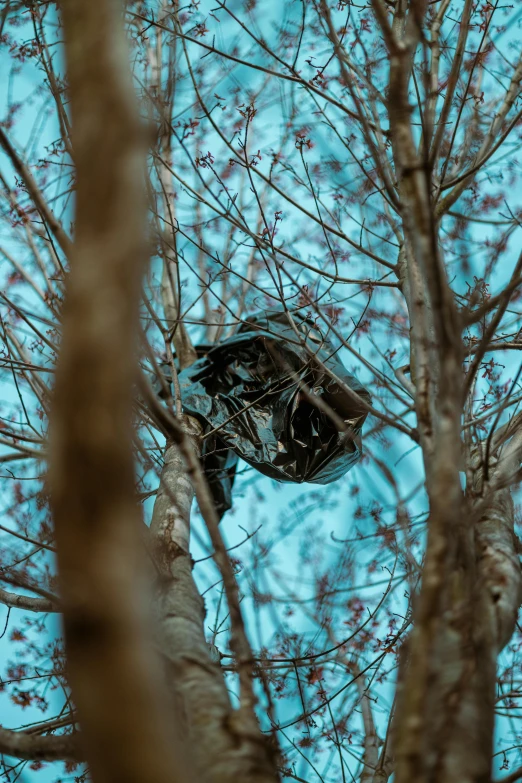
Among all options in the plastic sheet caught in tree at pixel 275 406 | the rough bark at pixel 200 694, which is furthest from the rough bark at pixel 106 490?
the plastic sheet caught in tree at pixel 275 406

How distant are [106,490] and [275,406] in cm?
291

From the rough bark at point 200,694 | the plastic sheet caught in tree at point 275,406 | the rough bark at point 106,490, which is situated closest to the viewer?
the rough bark at point 106,490

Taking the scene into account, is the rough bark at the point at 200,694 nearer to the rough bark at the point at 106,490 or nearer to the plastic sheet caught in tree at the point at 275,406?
the rough bark at the point at 106,490

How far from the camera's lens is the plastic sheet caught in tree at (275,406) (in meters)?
3.52

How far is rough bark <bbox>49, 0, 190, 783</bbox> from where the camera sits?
776 millimetres

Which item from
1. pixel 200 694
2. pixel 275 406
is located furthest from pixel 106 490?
pixel 275 406

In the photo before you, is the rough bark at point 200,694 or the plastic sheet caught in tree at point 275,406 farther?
the plastic sheet caught in tree at point 275,406

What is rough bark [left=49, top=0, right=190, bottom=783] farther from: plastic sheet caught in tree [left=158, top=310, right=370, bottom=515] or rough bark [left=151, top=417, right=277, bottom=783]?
plastic sheet caught in tree [left=158, top=310, right=370, bottom=515]

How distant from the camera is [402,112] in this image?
135cm

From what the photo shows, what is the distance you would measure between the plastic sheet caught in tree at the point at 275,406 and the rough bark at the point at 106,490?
2.45m

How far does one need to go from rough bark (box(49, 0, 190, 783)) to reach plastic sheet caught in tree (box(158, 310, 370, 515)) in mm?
2449

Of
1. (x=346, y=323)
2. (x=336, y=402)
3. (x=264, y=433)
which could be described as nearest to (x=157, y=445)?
(x=264, y=433)

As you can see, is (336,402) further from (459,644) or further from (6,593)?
(459,644)

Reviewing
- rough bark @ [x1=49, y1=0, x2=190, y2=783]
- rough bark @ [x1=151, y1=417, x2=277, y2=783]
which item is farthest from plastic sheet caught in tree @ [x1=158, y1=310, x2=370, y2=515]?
rough bark @ [x1=49, y1=0, x2=190, y2=783]
